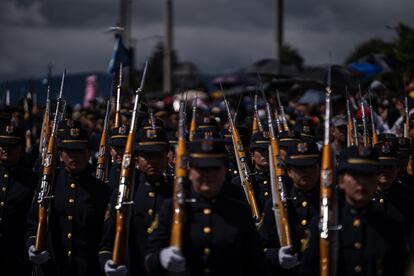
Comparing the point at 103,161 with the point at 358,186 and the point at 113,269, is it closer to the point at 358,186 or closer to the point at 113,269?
the point at 113,269

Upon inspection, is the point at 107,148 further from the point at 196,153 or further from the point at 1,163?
the point at 196,153

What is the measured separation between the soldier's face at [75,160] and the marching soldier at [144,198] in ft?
2.98

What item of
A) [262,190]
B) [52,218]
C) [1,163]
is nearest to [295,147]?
[262,190]

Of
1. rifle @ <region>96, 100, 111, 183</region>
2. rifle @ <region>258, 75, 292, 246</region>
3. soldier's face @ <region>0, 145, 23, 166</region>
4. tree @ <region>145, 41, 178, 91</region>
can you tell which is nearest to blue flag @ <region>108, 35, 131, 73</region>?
rifle @ <region>96, 100, 111, 183</region>

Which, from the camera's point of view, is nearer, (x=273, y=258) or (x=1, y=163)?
(x=273, y=258)

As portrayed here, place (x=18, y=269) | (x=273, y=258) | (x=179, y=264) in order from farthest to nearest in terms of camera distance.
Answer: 1. (x=18, y=269)
2. (x=273, y=258)
3. (x=179, y=264)

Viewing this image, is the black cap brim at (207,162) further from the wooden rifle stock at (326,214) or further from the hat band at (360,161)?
the hat band at (360,161)

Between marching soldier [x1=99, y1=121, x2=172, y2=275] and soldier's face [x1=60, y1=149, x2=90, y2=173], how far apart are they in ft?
2.98

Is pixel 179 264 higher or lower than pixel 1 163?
lower

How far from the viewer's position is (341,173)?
6.54 metres

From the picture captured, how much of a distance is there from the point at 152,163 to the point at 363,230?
2.10 metres

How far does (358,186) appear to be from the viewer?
250 inches

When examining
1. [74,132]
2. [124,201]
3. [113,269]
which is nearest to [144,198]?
[124,201]

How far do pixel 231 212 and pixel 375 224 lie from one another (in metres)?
1.12
